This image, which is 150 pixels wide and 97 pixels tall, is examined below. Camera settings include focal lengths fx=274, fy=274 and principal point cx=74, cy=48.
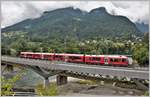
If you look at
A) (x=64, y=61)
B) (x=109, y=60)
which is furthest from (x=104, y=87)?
(x=64, y=61)

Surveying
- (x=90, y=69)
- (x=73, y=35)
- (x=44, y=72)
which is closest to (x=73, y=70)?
(x=90, y=69)

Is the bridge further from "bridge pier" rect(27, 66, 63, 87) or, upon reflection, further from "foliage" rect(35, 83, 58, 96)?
"foliage" rect(35, 83, 58, 96)

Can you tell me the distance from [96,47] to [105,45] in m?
0.66

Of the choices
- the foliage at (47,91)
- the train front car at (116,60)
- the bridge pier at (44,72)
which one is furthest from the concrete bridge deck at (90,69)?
the foliage at (47,91)

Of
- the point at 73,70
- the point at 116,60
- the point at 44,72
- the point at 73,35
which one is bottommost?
the point at 44,72

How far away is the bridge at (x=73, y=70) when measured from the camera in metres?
4.62

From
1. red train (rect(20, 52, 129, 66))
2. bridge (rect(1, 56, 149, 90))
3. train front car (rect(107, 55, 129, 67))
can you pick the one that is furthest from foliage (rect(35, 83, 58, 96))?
train front car (rect(107, 55, 129, 67))

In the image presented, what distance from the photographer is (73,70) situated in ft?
20.7

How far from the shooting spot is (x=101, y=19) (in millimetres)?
8805

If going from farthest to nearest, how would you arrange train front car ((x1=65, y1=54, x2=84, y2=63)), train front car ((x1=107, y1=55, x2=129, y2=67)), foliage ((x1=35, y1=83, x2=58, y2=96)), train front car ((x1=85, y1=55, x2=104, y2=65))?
train front car ((x1=65, y1=54, x2=84, y2=63)) → train front car ((x1=85, y1=55, x2=104, y2=65)) → train front car ((x1=107, y1=55, x2=129, y2=67)) → foliage ((x1=35, y1=83, x2=58, y2=96))

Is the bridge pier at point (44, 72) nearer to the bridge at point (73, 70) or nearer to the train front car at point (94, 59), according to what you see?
the bridge at point (73, 70)

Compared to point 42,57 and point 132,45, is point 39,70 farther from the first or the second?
point 132,45

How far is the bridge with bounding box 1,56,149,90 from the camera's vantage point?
4.62m

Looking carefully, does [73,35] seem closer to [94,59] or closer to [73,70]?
[94,59]
